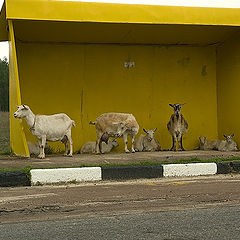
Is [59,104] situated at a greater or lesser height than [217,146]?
greater

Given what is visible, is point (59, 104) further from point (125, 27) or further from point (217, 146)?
point (217, 146)

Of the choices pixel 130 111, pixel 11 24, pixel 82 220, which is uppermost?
pixel 11 24

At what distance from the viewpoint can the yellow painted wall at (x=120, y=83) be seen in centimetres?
1277

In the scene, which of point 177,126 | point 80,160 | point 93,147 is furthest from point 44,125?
point 177,126

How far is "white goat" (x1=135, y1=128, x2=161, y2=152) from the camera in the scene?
12352 millimetres

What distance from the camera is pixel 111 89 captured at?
43.2 feet

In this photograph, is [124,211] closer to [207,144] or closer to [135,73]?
[207,144]

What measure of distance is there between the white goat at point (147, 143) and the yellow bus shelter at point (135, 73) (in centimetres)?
75

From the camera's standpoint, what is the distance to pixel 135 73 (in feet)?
43.8

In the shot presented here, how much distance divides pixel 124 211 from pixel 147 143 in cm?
758

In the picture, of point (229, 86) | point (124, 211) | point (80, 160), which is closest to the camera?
point (124, 211)

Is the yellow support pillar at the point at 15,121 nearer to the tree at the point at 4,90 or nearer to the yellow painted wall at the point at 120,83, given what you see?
the yellow painted wall at the point at 120,83

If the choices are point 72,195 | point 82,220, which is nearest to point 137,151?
point 72,195

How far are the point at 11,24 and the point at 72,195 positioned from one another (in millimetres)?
5367
